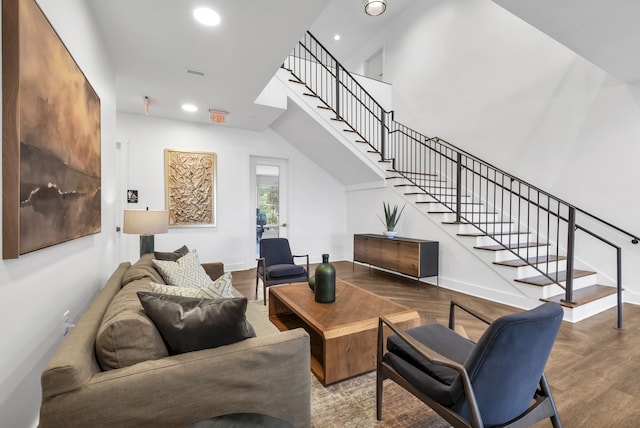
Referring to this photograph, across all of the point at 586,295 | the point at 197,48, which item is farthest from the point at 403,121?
the point at 197,48

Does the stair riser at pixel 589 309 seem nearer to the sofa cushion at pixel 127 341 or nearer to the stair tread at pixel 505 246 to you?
the stair tread at pixel 505 246

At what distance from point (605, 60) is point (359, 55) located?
6.20 m

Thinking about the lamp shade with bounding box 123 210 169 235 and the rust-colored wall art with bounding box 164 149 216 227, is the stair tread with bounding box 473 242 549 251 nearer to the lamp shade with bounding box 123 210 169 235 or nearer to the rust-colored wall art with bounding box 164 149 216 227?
the lamp shade with bounding box 123 210 169 235

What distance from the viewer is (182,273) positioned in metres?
2.21

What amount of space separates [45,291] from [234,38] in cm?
235

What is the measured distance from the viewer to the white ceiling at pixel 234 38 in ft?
7.30

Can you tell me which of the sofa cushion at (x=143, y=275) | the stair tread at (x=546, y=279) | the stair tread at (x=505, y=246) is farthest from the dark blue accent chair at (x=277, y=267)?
the stair tread at (x=546, y=279)

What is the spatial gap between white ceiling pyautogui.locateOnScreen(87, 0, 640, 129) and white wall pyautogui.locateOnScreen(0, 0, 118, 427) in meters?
0.38

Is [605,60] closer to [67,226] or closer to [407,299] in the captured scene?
[407,299]

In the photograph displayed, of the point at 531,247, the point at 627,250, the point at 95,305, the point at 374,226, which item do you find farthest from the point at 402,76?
the point at 95,305

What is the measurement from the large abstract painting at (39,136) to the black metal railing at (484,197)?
3.79 meters

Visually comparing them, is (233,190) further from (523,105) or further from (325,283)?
(523,105)

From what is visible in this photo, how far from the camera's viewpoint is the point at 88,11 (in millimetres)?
2084

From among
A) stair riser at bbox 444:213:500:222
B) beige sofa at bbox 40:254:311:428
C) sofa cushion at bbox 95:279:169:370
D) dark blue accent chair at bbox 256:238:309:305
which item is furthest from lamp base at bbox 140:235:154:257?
stair riser at bbox 444:213:500:222
